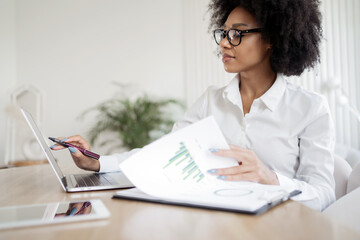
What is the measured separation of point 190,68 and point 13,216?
13.4 feet

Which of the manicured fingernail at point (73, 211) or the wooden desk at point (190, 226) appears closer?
the wooden desk at point (190, 226)

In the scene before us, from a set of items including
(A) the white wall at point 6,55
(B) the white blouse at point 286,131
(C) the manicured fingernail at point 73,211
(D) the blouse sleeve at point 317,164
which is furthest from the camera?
(A) the white wall at point 6,55

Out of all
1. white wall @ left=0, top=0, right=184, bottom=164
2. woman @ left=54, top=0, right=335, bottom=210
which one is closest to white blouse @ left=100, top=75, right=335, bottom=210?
woman @ left=54, top=0, right=335, bottom=210

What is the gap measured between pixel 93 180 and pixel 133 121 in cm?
305

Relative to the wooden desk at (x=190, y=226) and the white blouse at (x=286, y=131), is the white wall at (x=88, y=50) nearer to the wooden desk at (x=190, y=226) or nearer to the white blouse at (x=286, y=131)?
the white blouse at (x=286, y=131)

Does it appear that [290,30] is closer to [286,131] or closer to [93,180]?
[286,131]

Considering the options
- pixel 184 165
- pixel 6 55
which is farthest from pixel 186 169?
pixel 6 55

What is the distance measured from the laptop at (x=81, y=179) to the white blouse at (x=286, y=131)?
0.35 ft

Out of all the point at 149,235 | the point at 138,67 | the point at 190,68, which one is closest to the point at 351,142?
the point at 190,68

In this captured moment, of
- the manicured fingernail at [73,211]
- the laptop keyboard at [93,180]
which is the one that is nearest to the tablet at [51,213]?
the manicured fingernail at [73,211]

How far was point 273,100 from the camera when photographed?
4.31ft

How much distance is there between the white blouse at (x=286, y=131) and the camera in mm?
1142

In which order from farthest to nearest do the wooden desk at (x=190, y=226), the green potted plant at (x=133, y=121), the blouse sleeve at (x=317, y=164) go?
1. the green potted plant at (x=133, y=121)
2. the blouse sleeve at (x=317, y=164)
3. the wooden desk at (x=190, y=226)

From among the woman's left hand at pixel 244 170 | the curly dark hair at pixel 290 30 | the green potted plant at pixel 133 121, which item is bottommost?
the green potted plant at pixel 133 121
